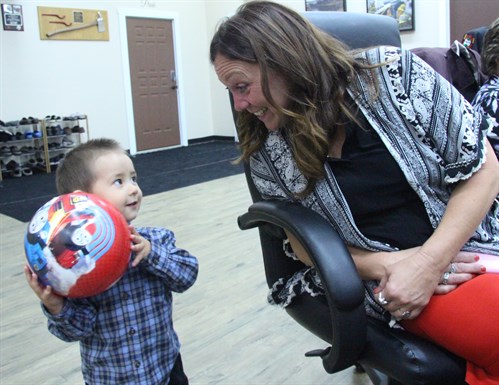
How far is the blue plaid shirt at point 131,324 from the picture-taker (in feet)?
3.23

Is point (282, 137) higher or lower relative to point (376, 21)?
lower

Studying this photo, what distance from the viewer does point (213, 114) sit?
8398mm

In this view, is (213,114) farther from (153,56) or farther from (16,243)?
(16,243)

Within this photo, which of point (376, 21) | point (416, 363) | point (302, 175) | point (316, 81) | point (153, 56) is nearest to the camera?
point (416, 363)

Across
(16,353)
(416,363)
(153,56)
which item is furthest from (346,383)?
(153,56)

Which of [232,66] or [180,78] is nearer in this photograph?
[232,66]

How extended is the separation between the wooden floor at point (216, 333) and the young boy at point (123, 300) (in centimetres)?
71

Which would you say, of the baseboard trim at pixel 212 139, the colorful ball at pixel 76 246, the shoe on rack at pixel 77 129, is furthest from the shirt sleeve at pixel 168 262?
the baseboard trim at pixel 212 139

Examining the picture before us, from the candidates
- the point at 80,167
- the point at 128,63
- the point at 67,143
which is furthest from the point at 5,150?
the point at 80,167

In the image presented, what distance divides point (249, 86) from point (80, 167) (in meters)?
0.37

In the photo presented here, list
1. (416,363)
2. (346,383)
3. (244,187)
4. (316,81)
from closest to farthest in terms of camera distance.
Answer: (416,363) → (316,81) → (346,383) → (244,187)

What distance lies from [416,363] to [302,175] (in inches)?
16.8

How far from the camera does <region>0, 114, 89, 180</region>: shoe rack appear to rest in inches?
225

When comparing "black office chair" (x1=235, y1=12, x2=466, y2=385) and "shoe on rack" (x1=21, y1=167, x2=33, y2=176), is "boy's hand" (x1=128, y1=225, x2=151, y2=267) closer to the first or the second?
"black office chair" (x1=235, y1=12, x2=466, y2=385)
